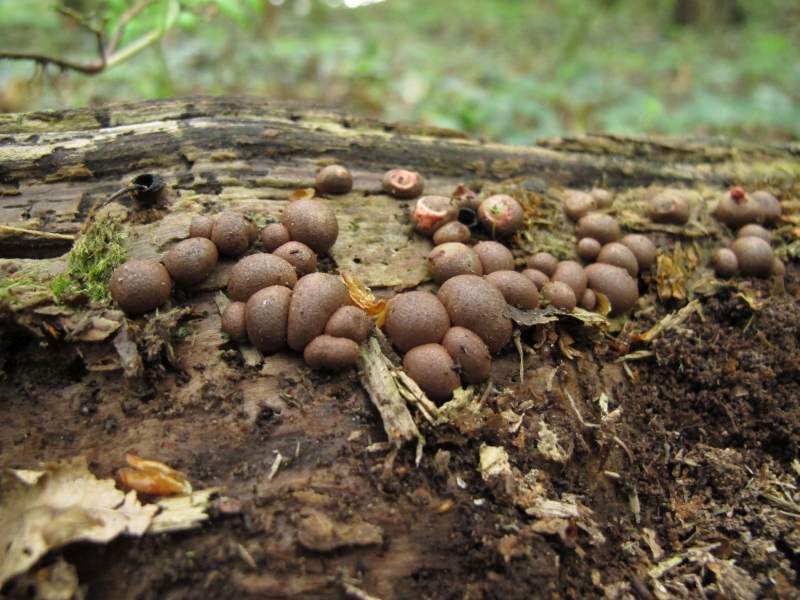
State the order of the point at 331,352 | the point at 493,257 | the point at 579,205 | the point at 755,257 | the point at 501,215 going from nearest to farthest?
the point at 331,352 < the point at 493,257 < the point at 501,215 < the point at 755,257 < the point at 579,205

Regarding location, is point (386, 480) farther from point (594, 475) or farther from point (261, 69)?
point (261, 69)

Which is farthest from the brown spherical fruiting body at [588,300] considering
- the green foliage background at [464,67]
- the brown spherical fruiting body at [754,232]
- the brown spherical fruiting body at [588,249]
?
the green foliage background at [464,67]

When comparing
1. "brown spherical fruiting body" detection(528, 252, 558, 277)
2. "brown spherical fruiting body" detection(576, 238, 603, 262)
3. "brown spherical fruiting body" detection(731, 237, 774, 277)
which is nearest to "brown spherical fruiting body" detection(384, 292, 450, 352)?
"brown spherical fruiting body" detection(528, 252, 558, 277)

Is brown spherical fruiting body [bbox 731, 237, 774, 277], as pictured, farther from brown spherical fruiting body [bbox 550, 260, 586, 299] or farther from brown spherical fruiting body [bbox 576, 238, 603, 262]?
brown spherical fruiting body [bbox 550, 260, 586, 299]

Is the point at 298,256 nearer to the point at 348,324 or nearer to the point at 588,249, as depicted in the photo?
the point at 348,324

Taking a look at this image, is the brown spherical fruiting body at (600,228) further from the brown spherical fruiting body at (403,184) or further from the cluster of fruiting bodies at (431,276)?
the brown spherical fruiting body at (403,184)

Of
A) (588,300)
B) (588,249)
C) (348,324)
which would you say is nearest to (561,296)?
(588,300)
